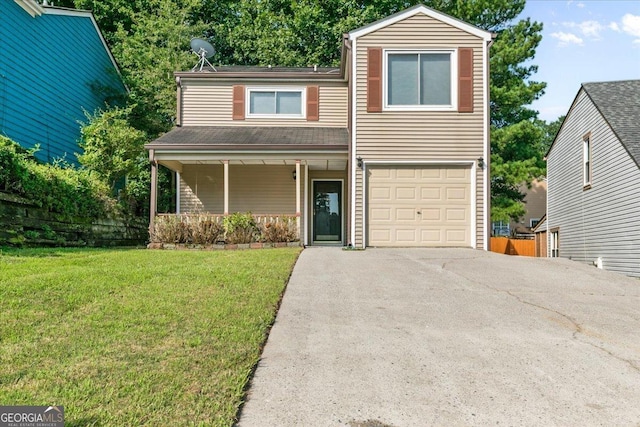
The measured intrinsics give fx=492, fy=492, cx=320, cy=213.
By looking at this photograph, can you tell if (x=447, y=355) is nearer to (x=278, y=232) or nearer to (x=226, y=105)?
(x=278, y=232)

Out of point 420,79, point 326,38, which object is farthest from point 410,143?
point 326,38

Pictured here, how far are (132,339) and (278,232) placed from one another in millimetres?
7612

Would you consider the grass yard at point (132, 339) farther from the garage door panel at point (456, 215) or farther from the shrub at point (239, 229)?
the garage door panel at point (456, 215)

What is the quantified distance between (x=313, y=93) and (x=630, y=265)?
9183 millimetres

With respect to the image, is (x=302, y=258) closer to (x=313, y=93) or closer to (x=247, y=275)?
(x=247, y=275)

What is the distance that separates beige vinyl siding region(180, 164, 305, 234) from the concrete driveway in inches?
294

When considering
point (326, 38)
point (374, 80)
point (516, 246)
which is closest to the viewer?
point (374, 80)

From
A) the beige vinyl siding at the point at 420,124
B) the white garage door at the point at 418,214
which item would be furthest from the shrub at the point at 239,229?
the white garage door at the point at 418,214

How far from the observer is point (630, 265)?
10.9m

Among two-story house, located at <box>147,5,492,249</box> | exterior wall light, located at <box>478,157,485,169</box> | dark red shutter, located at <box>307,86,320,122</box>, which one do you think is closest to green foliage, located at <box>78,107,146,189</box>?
two-story house, located at <box>147,5,492,249</box>

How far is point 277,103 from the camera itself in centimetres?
1446

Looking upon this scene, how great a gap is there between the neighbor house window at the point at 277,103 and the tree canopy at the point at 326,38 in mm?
6707

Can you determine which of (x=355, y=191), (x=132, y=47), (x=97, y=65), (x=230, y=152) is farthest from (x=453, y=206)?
(x=132, y=47)

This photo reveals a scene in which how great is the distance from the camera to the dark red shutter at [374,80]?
1154 cm
